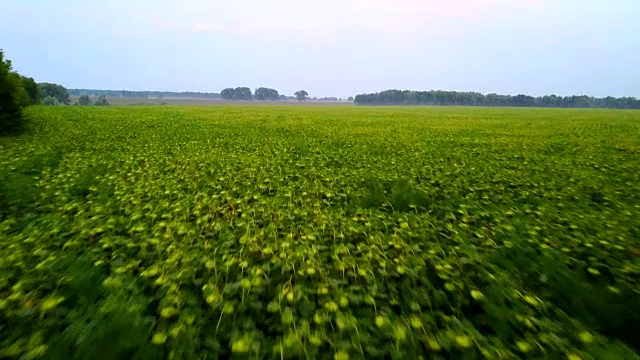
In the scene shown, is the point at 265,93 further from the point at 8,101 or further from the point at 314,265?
the point at 314,265

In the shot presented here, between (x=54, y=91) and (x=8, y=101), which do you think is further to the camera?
(x=54, y=91)

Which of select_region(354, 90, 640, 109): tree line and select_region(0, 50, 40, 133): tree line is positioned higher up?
select_region(0, 50, 40, 133): tree line

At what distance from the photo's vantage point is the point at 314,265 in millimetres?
4082

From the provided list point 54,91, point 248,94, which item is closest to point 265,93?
point 248,94

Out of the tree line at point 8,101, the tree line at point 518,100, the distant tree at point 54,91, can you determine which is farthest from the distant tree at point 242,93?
the tree line at point 8,101

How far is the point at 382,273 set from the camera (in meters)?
Result: 3.93

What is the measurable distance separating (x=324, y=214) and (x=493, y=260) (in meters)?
2.79

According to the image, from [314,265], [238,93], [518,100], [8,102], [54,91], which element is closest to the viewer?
[314,265]

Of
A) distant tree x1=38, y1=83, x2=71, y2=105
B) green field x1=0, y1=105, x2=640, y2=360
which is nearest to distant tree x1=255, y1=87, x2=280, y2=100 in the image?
distant tree x1=38, y1=83, x2=71, y2=105

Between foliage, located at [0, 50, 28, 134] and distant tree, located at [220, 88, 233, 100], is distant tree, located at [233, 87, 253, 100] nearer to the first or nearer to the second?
distant tree, located at [220, 88, 233, 100]

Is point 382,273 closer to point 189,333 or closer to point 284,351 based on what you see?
point 284,351

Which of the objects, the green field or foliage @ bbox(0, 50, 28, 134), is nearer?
the green field

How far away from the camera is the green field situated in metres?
2.81

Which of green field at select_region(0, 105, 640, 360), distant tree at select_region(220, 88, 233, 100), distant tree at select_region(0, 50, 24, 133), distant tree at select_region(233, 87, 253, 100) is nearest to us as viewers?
green field at select_region(0, 105, 640, 360)
